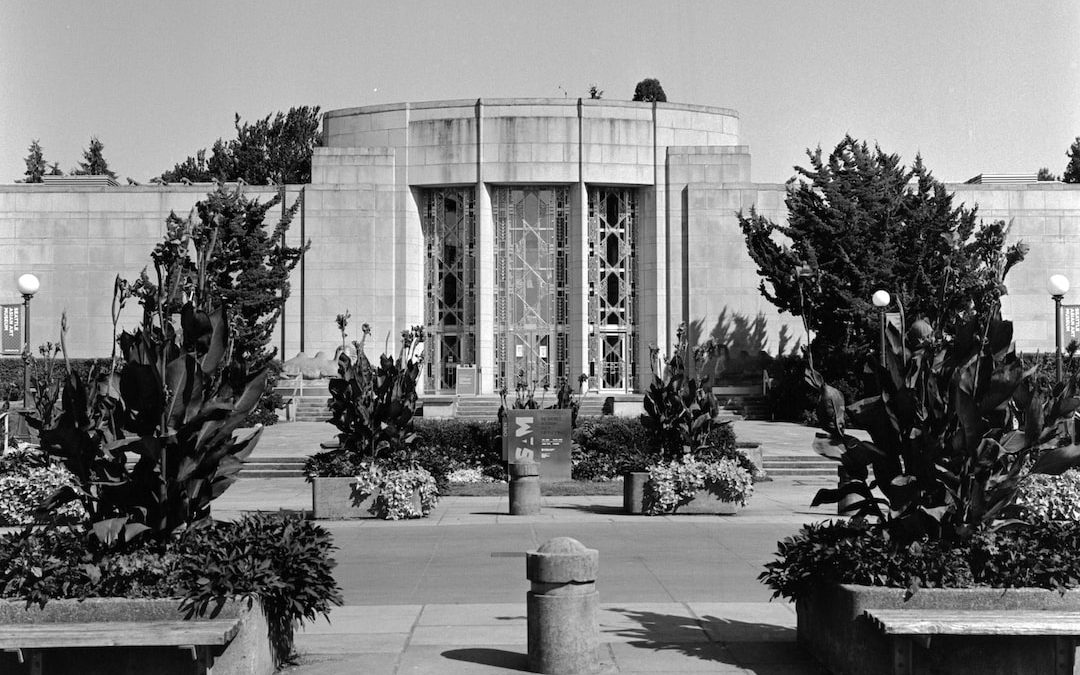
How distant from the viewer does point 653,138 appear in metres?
52.3

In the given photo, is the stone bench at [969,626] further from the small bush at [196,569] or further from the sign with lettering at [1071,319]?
the sign with lettering at [1071,319]

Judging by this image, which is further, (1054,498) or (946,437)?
(1054,498)

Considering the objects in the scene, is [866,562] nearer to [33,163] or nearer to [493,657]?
[493,657]

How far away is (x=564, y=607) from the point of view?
8.79 meters

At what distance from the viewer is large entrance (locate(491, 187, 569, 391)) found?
5259 cm

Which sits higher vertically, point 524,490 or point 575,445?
point 575,445

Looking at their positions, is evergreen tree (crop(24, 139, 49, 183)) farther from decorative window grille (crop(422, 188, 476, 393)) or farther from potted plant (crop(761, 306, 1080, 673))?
potted plant (crop(761, 306, 1080, 673))

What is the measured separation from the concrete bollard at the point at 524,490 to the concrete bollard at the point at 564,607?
1118 centimetres

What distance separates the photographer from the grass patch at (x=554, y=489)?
81.3 feet

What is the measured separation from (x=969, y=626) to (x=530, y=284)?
45225mm

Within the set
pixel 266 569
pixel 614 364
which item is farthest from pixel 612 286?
pixel 266 569

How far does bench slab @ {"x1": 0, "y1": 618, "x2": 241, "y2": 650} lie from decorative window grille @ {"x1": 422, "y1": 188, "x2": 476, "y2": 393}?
4510 centimetres

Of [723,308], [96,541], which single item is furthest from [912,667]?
[723,308]

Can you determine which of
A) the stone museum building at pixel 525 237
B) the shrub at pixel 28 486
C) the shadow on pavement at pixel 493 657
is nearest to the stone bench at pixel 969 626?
the shadow on pavement at pixel 493 657
